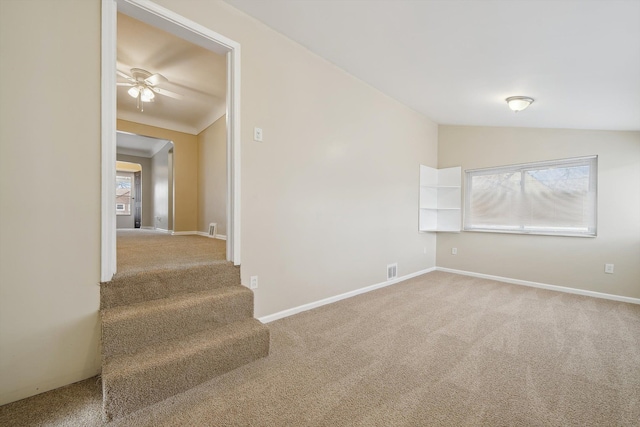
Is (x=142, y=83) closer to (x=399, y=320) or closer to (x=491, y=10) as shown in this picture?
(x=491, y=10)

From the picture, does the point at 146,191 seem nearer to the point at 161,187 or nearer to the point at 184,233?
the point at 161,187

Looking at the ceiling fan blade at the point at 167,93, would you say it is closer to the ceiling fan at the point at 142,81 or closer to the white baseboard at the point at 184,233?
the ceiling fan at the point at 142,81

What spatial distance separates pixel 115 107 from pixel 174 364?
66.4 inches

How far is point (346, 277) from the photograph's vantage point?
3.45 meters

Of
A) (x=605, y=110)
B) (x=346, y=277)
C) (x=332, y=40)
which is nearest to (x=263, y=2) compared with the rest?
(x=332, y=40)

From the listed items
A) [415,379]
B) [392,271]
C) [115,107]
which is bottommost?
[415,379]

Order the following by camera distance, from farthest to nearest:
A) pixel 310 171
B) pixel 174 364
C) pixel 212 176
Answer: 1. pixel 212 176
2. pixel 310 171
3. pixel 174 364

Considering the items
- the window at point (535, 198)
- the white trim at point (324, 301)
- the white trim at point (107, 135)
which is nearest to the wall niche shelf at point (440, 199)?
the window at point (535, 198)

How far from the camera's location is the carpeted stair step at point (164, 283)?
185 centimetres

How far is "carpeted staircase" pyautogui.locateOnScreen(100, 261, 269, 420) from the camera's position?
4.93ft

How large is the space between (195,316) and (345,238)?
196 cm

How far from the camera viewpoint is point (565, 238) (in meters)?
3.91

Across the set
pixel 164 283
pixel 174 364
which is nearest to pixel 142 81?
pixel 164 283

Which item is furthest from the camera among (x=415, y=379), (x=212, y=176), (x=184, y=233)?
(x=184, y=233)
